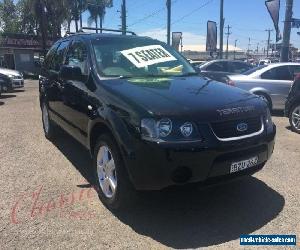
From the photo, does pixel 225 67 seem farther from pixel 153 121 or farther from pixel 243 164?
pixel 153 121

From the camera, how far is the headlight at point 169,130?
374cm

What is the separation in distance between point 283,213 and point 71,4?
45.9m

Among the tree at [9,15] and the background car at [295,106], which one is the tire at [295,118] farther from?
the tree at [9,15]

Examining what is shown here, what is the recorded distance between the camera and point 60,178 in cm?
553

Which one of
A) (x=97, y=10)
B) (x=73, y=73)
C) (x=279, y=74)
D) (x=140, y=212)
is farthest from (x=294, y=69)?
(x=97, y=10)

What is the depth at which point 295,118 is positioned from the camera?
8703mm

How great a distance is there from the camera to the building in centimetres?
4016

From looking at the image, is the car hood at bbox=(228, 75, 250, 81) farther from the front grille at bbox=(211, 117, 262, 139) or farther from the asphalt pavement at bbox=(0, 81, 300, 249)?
the front grille at bbox=(211, 117, 262, 139)

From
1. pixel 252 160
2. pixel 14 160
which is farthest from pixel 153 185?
pixel 14 160

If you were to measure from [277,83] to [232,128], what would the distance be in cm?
778

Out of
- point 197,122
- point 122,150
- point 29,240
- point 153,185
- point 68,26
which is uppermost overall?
point 68,26

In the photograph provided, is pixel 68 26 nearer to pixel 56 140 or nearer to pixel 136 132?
pixel 56 140

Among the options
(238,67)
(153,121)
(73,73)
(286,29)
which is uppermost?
(286,29)

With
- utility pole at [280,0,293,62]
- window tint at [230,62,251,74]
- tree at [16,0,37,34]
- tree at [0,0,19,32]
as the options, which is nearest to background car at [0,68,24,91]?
window tint at [230,62,251,74]
